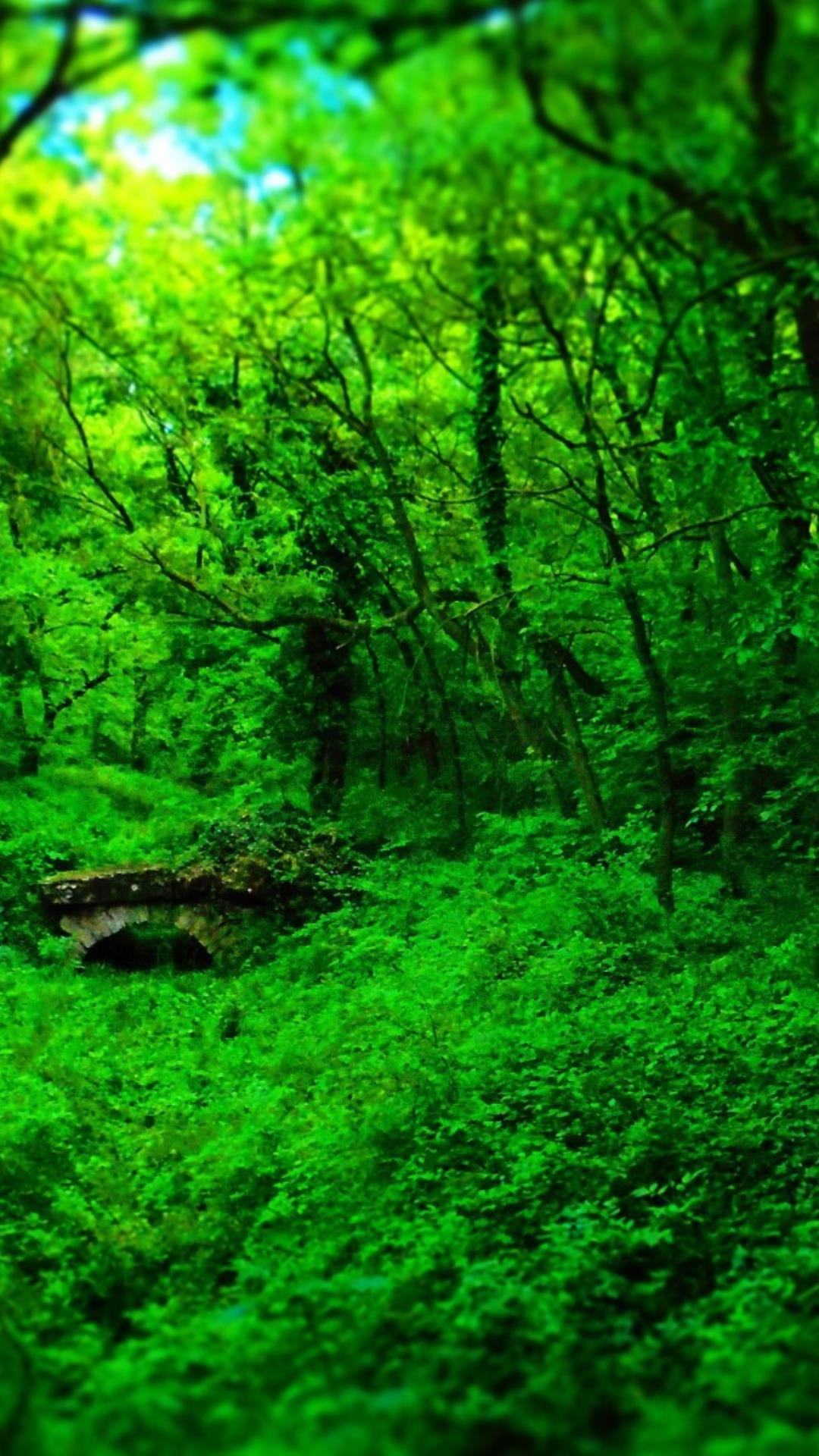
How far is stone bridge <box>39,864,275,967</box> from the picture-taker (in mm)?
14227

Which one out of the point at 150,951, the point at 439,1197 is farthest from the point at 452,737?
the point at 439,1197

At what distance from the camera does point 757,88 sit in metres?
4.58

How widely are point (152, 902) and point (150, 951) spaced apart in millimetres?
1273

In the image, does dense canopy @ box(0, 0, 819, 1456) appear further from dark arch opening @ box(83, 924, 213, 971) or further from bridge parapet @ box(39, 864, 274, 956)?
dark arch opening @ box(83, 924, 213, 971)

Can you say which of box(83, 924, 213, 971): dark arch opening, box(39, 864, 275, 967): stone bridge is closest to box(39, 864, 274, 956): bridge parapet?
box(39, 864, 275, 967): stone bridge

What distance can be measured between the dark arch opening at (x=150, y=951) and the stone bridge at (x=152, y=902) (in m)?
0.24

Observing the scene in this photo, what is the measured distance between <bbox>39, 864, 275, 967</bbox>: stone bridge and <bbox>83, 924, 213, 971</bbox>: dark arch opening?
24 cm

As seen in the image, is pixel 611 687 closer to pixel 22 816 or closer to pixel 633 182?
pixel 22 816

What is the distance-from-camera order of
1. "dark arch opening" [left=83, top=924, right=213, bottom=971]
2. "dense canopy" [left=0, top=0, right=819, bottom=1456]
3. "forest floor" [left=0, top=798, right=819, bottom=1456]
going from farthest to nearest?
"dark arch opening" [left=83, top=924, right=213, bottom=971]
"dense canopy" [left=0, top=0, right=819, bottom=1456]
"forest floor" [left=0, top=798, right=819, bottom=1456]

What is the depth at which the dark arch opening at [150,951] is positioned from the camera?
15.0 m

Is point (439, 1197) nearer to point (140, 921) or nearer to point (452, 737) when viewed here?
point (140, 921)

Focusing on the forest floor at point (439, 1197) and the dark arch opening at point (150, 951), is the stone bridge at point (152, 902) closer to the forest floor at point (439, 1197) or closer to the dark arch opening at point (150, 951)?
the dark arch opening at point (150, 951)

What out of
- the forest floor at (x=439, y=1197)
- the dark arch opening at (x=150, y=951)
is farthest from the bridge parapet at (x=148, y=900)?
the forest floor at (x=439, y=1197)

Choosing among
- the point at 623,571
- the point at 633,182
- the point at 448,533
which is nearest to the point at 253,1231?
the point at 633,182
